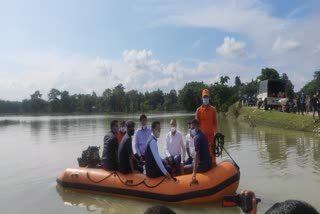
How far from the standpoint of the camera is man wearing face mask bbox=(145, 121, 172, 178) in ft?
24.7

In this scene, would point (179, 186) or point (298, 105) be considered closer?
point (179, 186)

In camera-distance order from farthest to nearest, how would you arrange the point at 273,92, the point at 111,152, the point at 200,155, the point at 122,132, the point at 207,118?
the point at 273,92 → the point at 122,132 → the point at 207,118 → the point at 111,152 → the point at 200,155

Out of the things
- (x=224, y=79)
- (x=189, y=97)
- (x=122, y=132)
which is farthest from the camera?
(x=189, y=97)

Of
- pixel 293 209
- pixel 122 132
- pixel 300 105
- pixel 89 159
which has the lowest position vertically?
pixel 89 159

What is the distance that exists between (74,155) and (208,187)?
30.2ft

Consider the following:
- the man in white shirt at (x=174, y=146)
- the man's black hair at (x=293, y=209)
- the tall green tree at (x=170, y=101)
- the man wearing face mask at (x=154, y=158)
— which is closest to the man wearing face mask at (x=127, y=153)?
the man wearing face mask at (x=154, y=158)

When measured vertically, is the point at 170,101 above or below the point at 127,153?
above

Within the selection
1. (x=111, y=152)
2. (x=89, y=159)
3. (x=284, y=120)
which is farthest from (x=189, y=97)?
(x=111, y=152)

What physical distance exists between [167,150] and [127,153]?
4.38 ft

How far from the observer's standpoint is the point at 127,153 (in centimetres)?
825

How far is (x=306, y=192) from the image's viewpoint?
8328 millimetres

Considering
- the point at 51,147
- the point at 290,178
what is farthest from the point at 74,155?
the point at 290,178

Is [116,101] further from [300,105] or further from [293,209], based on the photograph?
[293,209]

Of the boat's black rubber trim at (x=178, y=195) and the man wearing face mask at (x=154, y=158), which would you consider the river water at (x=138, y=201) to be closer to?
the boat's black rubber trim at (x=178, y=195)
